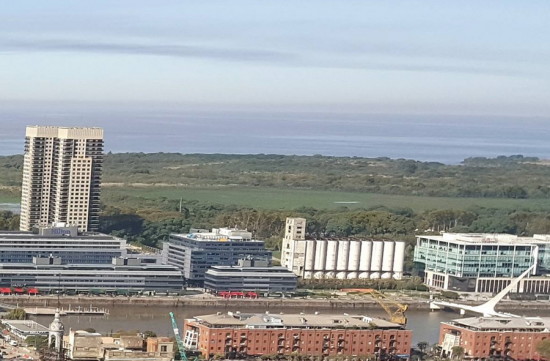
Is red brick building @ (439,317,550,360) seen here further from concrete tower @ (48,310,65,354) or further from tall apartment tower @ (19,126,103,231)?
tall apartment tower @ (19,126,103,231)

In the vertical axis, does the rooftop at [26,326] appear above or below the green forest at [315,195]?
below

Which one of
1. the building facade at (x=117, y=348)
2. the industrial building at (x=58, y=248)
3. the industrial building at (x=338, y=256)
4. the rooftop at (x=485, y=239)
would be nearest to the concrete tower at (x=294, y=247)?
the industrial building at (x=338, y=256)

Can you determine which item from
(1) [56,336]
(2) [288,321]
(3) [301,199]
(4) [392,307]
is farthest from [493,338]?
(3) [301,199]

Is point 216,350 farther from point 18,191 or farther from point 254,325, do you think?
point 18,191

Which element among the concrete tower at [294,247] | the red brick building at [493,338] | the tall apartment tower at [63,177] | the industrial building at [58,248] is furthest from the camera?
the tall apartment tower at [63,177]

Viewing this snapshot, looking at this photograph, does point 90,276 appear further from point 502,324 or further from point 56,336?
point 502,324

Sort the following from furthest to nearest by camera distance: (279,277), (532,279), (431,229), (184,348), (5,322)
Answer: (431,229), (532,279), (279,277), (5,322), (184,348)

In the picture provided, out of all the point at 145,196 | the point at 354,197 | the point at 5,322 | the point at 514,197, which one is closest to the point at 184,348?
the point at 5,322

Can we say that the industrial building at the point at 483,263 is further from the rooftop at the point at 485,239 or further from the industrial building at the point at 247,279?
the industrial building at the point at 247,279
